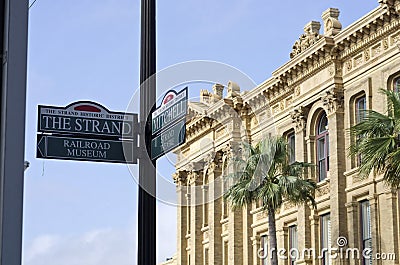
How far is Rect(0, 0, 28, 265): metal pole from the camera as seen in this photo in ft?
29.3

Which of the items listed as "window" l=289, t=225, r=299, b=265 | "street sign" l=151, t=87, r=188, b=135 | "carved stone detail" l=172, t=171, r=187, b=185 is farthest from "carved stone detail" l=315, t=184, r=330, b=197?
"street sign" l=151, t=87, r=188, b=135

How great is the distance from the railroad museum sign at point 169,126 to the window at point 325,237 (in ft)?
110

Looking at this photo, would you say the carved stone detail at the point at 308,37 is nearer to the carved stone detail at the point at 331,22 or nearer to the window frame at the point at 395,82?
the carved stone detail at the point at 331,22

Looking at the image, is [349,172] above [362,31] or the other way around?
the other way around

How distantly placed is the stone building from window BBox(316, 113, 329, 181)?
5 centimetres

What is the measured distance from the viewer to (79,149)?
10.5 meters

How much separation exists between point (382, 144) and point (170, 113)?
20952 mm

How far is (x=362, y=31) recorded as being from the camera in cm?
3997

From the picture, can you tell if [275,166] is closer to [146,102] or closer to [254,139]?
[254,139]

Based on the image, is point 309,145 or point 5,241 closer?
point 5,241

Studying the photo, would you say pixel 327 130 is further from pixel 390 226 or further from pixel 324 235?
pixel 390 226

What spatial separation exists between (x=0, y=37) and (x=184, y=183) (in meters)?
49.4

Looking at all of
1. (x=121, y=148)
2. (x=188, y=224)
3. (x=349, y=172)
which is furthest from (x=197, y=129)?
(x=121, y=148)

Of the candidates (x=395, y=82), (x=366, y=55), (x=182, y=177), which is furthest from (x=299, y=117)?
(x=182, y=177)
